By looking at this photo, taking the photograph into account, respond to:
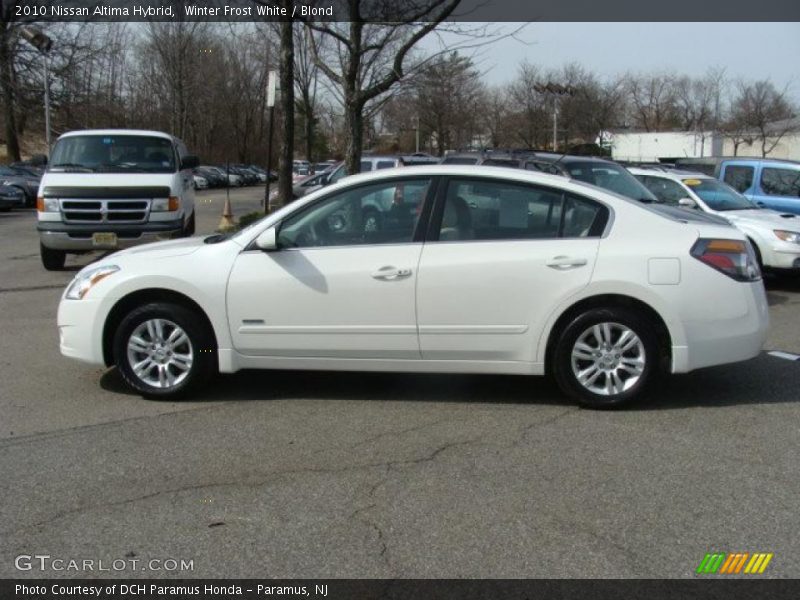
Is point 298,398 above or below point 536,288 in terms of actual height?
below

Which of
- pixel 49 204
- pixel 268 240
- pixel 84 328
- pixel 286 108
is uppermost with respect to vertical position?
pixel 286 108

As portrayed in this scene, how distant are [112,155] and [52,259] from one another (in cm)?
188

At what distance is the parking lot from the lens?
3.56 m

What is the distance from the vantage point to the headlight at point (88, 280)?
577cm

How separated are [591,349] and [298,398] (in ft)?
6.99

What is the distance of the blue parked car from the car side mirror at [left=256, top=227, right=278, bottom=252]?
10.1 m

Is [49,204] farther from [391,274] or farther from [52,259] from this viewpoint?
[391,274]

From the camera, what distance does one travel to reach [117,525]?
382 cm

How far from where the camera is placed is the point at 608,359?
5.46 meters

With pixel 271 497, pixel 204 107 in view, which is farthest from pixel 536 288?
pixel 204 107

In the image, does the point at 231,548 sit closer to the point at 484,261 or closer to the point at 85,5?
the point at 484,261

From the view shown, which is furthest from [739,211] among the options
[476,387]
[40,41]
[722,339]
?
[40,41]

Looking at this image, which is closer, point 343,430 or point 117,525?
point 117,525
